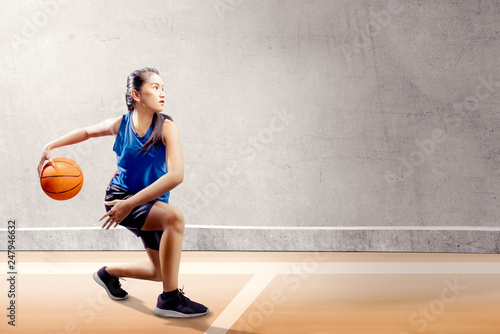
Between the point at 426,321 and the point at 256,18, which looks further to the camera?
the point at 256,18

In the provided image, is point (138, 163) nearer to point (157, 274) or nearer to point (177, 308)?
point (157, 274)

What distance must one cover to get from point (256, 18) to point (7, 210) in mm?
3848

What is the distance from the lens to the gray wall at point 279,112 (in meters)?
6.90

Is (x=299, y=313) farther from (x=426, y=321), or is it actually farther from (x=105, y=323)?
(x=105, y=323)

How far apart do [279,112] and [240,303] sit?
133 inches

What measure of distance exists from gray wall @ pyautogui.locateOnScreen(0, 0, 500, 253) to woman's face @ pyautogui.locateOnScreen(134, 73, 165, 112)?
328 centimetres

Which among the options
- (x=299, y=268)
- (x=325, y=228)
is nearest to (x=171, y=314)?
(x=299, y=268)

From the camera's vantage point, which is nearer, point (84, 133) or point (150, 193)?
point (150, 193)

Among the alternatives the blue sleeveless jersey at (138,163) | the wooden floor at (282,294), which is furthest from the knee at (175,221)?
the wooden floor at (282,294)

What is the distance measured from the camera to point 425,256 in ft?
21.0

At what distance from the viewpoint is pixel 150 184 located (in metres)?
3.77

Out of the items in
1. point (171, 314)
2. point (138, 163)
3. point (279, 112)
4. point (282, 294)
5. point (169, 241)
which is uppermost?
point (279, 112)

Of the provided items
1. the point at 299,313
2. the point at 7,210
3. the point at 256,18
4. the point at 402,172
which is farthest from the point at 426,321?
the point at 7,210

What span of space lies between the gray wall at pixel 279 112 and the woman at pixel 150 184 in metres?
3.08
